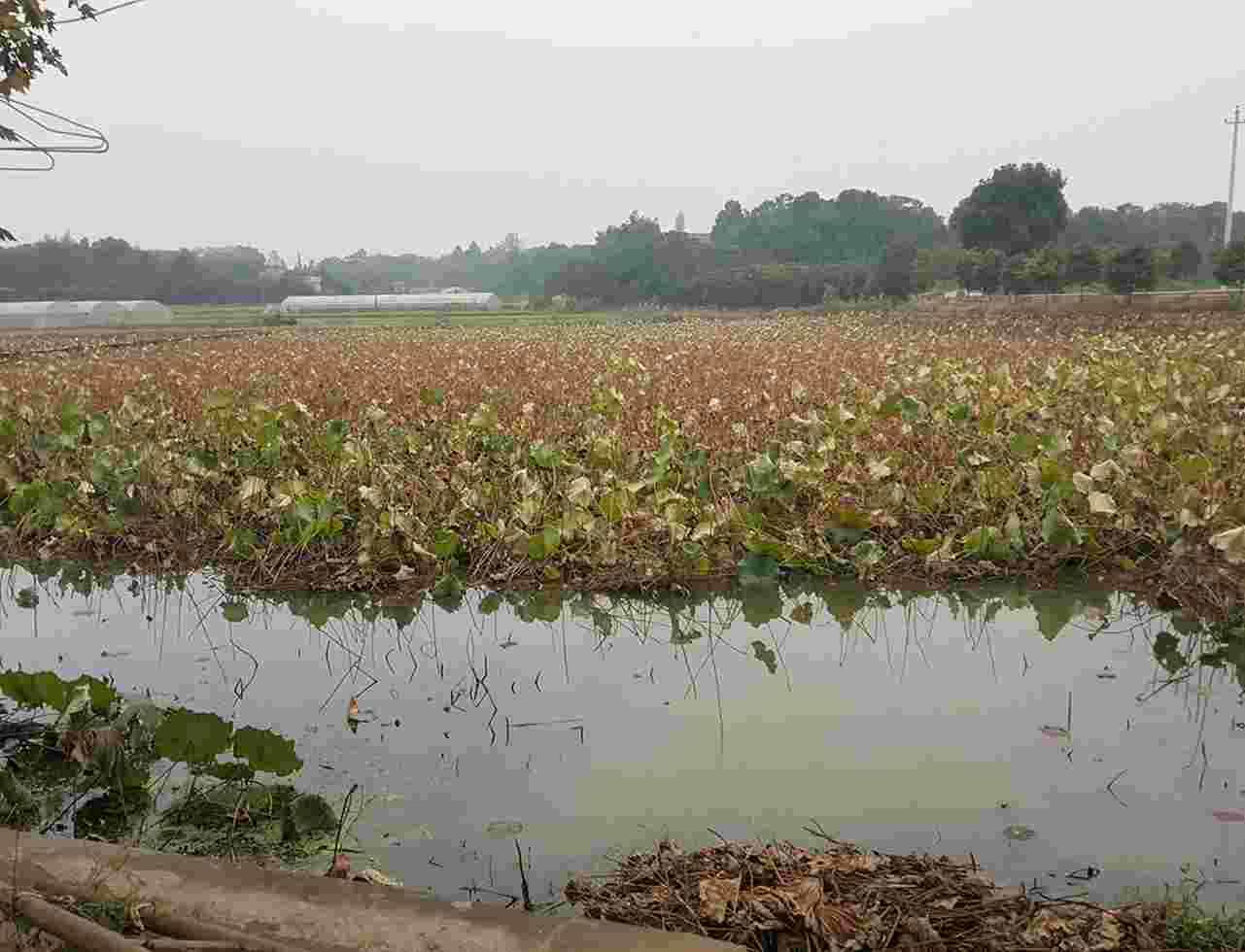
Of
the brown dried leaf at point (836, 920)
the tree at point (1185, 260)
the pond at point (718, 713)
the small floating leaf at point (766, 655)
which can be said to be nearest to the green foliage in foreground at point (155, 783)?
the pond at point (718, 713)

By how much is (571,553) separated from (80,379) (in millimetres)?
9129

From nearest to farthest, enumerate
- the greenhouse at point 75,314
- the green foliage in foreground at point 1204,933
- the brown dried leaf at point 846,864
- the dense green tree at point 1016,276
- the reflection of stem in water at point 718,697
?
the green foliage in foreground at point 1204,933
the brown dried leaf at point 846,864
the reflection of stem in water at point 718,697
the dense green tree at point 1016,276
the greenhouse at point 75,314

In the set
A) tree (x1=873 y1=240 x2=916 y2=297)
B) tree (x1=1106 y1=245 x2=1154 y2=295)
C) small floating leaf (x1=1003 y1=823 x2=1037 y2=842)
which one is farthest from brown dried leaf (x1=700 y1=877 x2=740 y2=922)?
tree (x1=873 y1=240 x2=916 y2=297)

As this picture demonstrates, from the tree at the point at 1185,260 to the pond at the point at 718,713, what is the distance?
31.2 metres

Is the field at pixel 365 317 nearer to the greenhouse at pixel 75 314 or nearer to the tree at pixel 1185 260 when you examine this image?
the greenhouse at pixel 75 314

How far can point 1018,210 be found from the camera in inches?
1629

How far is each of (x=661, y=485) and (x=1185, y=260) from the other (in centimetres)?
3480

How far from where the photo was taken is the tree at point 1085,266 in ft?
96.6

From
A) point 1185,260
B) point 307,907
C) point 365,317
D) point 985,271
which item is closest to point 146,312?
point 365,317

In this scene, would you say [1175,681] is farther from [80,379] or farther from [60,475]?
[80,379]

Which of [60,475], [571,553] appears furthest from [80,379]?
[571,553]

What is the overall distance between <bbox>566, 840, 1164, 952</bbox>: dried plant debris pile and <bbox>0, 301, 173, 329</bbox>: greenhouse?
38748 mm

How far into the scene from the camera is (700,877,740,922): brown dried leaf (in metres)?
1.88

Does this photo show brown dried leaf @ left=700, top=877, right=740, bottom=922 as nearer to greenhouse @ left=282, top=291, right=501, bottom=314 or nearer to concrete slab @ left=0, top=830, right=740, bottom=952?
concrete slab @ left=0, top=830, right=740, bottom=952
